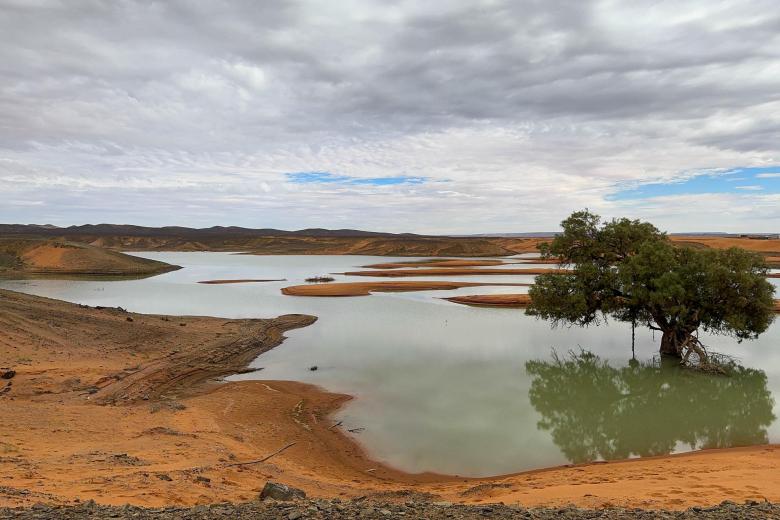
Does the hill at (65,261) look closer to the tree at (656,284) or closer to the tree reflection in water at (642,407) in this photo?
the tree at (656,284)

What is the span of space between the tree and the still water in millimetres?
1975

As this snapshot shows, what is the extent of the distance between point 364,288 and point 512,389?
3447cm

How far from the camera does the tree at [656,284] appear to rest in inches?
878

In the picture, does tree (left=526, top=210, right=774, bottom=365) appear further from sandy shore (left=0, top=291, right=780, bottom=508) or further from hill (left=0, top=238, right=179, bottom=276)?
hill (left=0, top=238, right=179, bottom=276)

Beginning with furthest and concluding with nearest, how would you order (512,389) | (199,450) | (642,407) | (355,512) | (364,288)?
(364,288)
(512,389)
(642,407)
(199,450)
(355,512)

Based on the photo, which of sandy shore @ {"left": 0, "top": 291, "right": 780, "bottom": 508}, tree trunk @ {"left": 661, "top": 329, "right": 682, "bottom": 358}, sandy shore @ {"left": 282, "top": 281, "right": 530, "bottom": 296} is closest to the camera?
sandy shore @ {"left": 0, "top": 291, "right": 780, "bottom": 508}

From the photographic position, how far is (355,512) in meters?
7.57

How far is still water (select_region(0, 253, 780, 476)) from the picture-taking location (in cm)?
1445

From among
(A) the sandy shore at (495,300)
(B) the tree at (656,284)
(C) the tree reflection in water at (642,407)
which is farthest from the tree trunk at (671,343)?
(A) the sandy shore at (495,300)

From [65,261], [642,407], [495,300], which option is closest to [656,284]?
[642,407]

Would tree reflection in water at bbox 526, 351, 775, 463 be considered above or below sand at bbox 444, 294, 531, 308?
below

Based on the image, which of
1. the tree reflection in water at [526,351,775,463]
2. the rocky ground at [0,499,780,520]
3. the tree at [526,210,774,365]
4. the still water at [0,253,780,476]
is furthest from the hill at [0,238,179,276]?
the rocky ground at [0,499,780,520]

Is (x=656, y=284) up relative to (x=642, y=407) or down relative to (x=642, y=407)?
up

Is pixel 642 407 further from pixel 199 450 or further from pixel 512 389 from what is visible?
pixel 199 450
